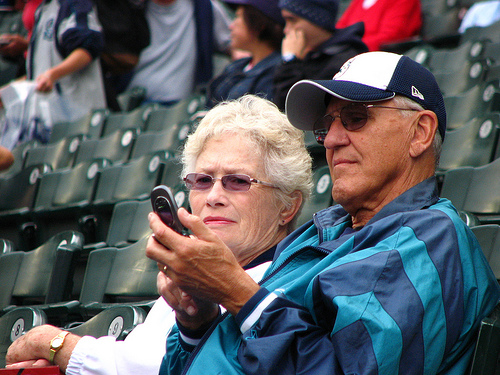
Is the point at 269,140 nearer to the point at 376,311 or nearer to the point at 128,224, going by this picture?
the point at 376,311

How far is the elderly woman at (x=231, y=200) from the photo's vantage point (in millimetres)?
1728

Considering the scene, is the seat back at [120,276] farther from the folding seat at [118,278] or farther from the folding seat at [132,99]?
the folding seat at [132,99]

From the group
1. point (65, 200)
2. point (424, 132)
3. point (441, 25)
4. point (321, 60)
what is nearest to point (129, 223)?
point (65, 200)

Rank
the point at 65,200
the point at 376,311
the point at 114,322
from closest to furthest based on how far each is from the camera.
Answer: the point at 376,311
the point at 114,322
the point at 65,200

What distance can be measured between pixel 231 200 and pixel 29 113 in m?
3.87

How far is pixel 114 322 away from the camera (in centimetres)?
205

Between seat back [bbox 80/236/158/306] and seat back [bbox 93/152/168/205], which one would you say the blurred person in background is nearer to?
seat back [bbox 93/152/168/205]

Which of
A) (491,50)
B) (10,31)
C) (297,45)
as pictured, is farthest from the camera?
(10,31)

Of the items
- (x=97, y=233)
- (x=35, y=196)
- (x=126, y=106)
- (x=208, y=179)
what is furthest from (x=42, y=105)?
(x=208, y=179)

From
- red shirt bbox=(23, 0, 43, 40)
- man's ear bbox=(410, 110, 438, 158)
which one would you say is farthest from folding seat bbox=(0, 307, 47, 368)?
red shirt bbox=(23, 0, 43, 40)

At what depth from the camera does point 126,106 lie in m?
5.67

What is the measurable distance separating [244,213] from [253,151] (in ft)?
0.65

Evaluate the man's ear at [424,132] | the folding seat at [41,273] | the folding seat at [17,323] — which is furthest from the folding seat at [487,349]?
the folding seat at [41,273]

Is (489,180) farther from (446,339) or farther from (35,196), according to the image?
(35,196)
